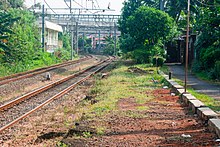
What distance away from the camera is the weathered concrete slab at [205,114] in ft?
31.3

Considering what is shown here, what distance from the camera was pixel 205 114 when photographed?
382 inches

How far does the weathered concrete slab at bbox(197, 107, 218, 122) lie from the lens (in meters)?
9.53

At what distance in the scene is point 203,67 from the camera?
24.8m

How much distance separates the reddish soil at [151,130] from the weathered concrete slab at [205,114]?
0.18 metres

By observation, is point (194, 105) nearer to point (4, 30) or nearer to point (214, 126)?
point (214, 126)

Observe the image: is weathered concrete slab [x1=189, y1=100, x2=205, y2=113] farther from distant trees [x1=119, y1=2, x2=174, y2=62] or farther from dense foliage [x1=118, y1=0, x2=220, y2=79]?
distant trees [x1=119, y1=2, x2=174, y2=62]

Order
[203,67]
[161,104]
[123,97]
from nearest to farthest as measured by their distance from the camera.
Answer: [161,104] < [123,97] < [203,67]

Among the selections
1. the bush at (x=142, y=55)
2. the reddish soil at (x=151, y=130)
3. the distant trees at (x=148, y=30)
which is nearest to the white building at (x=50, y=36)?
the bush at (x=142, y=55)

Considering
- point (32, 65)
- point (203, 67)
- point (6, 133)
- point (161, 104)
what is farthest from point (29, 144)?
point (32, 65)

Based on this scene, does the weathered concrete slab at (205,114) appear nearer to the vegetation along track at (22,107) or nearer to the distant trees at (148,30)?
the vegetation along track at (22,107)

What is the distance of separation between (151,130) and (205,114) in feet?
5.84

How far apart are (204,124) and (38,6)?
56.3 metres

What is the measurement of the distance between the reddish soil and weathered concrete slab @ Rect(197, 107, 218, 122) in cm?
18

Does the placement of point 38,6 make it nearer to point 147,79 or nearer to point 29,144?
point 147,79
